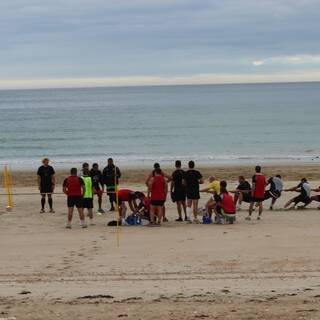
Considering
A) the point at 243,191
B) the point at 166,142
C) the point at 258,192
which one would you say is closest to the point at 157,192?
the point at 258,192

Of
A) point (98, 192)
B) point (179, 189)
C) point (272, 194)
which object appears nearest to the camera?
point (179, 189)

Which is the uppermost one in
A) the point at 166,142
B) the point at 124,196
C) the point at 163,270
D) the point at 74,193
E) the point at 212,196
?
the point at 166,142

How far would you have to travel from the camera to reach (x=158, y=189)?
15.4m

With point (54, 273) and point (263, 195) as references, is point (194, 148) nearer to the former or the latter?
point (263, 195)

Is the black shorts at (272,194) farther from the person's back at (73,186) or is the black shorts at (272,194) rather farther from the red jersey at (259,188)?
the person's back at (73,186)

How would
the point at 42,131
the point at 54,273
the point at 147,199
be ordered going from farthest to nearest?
the point at 42,131 < the point at 147,199 < the point at 54,273

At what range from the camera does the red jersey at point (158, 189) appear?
1544cm

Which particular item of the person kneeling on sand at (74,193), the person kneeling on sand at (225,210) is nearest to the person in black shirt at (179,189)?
the person kneeling on sand at (225,210)

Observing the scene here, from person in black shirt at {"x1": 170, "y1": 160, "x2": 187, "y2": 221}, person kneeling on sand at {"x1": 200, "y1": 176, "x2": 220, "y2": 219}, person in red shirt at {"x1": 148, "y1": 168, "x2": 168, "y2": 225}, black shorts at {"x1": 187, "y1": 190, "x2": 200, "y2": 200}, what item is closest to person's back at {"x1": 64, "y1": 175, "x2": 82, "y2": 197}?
person in red shirt at {"x1": 148, "y1": 168, "x2": 168, "y2": 225}

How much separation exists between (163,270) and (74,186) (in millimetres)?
5032

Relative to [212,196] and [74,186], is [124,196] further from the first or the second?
[212,196]

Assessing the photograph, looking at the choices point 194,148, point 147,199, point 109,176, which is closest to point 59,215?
point 109,176

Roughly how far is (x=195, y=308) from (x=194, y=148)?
129 feet

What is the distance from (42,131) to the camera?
6669 cm
